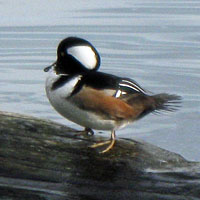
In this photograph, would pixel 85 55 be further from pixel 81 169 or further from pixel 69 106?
pixel 81 169

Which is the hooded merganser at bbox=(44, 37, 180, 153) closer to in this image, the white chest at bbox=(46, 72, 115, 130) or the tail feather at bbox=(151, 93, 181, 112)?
the white chest at bbox=(46, 72, 115, 130)

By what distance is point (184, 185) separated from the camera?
5.70 meters

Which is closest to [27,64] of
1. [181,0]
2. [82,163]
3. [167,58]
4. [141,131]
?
[167,58]

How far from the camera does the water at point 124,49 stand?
10.0 metres

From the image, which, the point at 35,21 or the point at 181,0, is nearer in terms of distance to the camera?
the point at 35,21

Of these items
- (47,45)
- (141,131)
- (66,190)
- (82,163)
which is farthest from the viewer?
(47,45)

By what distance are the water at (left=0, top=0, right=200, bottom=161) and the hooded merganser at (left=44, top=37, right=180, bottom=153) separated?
2434mm

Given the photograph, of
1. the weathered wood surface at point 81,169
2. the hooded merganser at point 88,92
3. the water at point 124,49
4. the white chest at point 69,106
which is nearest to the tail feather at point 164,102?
the hooded merganser at point 88,92

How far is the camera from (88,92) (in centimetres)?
625

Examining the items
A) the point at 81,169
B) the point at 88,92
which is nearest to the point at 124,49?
the point at 88,92

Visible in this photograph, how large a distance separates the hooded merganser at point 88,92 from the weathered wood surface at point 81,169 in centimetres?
24

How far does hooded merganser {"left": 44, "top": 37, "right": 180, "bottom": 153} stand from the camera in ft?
20.4

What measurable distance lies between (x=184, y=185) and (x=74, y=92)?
46.7 inches

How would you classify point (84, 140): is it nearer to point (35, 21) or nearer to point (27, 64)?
point (27, 64)
